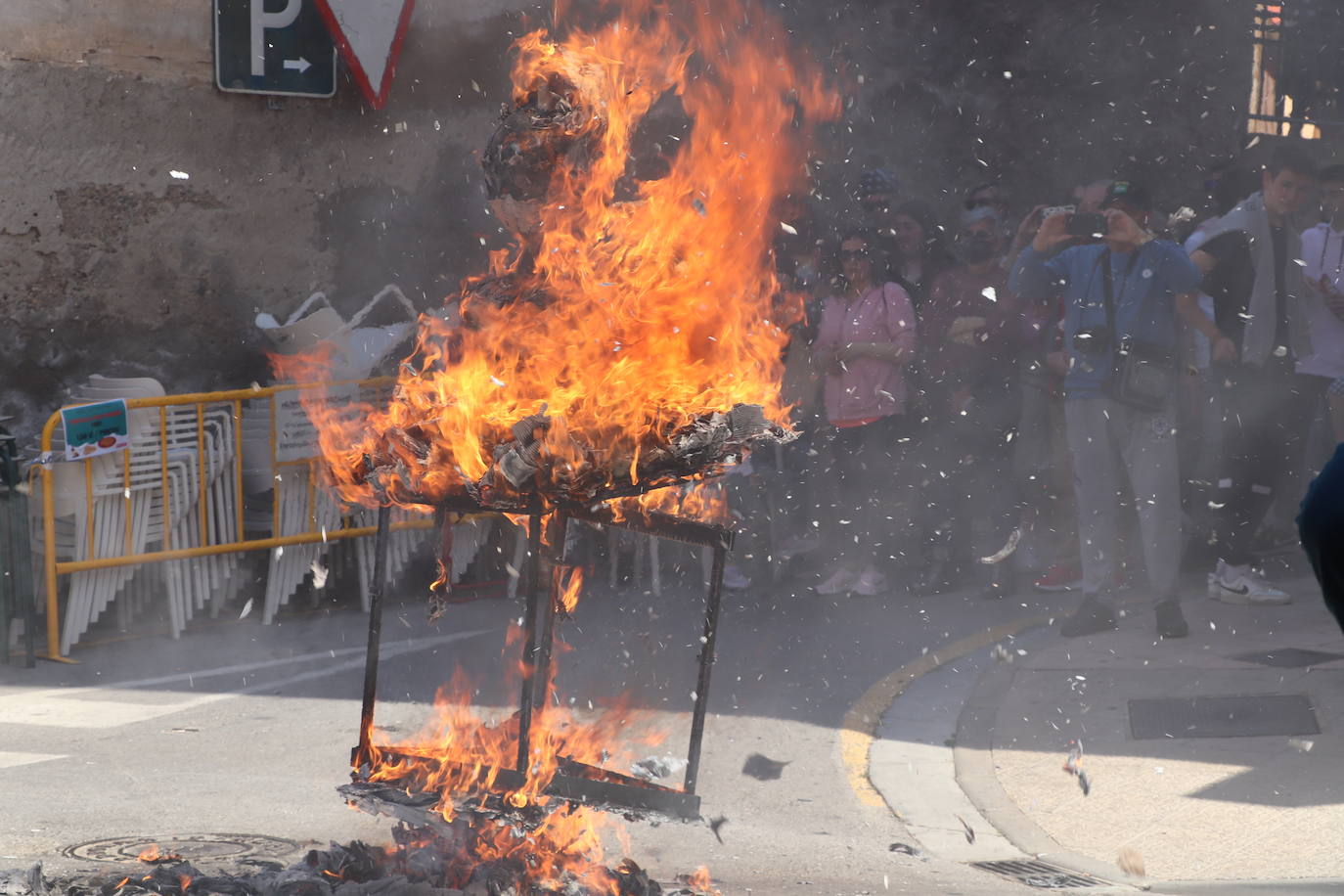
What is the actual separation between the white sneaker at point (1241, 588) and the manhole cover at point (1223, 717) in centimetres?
188

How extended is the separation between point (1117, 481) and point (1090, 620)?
0.83 meters

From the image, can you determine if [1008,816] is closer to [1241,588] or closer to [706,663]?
[706,663]

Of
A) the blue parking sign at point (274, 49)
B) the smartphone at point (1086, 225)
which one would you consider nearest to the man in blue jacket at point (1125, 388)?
the smartphone at point (1086, 225)

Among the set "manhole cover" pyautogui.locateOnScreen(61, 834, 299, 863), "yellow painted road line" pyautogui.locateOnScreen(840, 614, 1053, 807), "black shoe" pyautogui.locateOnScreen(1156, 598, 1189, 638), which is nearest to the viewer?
"manhole cover" pyautogui.locateOnScreen(61, 834, 299, 863)

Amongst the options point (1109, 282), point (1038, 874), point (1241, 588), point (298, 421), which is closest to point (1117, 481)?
point (1241, 588)

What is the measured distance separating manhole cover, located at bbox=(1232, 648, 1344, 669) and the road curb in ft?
3.93

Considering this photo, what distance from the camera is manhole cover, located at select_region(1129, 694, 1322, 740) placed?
6988 mm

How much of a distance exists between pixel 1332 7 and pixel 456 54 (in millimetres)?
7885

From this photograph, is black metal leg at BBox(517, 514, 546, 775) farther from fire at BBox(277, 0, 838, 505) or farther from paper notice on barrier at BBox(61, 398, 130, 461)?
paper notice on barrier at BBox(61, 398, 130, 461)

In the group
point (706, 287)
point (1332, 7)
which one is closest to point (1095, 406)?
point (706, 287)

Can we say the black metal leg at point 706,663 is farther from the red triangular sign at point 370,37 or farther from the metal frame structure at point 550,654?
the red triangular sign at point 370,37

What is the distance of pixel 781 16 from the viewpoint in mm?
13992

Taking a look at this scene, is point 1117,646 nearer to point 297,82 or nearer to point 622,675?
point 622,675

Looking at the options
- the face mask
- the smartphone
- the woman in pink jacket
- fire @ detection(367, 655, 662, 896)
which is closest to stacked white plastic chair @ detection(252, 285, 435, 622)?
the woman in pink jacket
